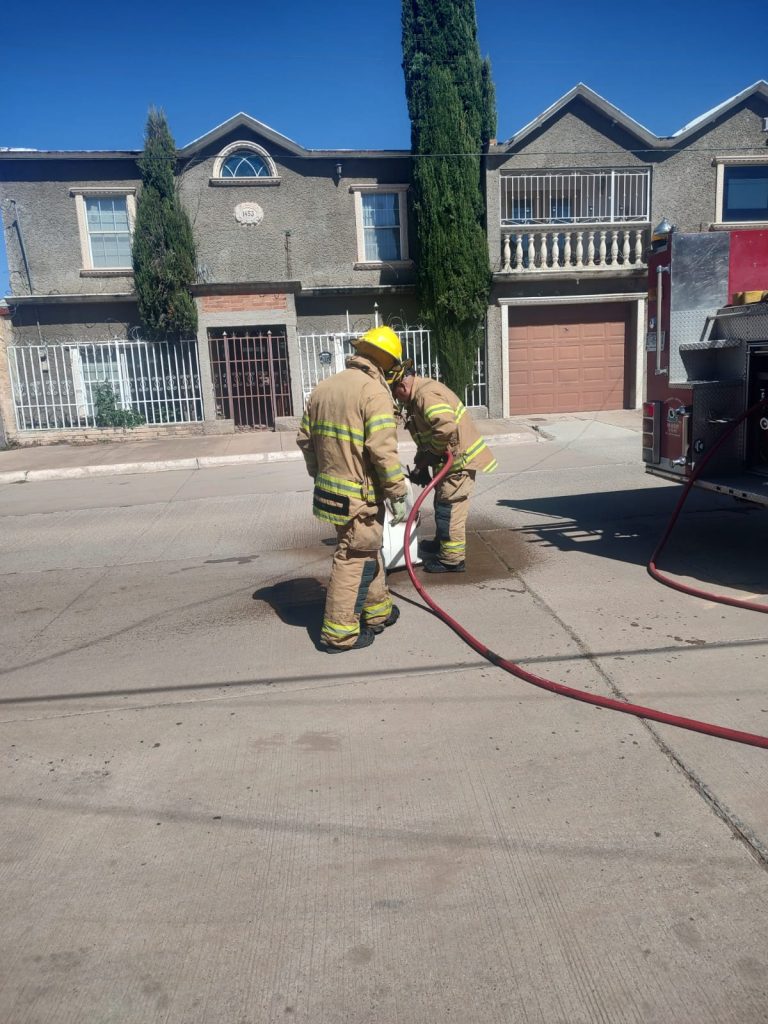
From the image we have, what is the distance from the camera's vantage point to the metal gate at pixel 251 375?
55.9 ft

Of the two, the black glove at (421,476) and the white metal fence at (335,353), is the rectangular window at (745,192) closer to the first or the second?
the white metal fence at (335,353)

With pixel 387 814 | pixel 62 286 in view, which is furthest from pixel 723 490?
pixel 62 286

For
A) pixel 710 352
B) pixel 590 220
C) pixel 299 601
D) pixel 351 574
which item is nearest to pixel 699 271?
pixel 710 352

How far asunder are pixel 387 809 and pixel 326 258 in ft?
53.2

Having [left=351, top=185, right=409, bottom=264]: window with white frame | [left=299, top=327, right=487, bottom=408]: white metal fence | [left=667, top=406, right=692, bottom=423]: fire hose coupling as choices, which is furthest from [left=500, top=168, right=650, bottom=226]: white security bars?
[left=667, top=406, right=692, bottom=423]: fire hose coupling

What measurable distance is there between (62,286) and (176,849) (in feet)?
55.6

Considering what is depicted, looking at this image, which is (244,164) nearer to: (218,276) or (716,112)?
(218,276)

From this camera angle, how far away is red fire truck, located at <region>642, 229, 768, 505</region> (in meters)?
5.89

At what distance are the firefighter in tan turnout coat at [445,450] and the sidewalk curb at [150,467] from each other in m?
7.73

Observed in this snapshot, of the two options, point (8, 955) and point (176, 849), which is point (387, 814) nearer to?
point (176, 849)

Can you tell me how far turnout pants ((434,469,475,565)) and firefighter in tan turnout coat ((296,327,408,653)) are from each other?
4.55ft

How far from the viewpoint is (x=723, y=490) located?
226 inches

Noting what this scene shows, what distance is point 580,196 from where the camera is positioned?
17859 mm

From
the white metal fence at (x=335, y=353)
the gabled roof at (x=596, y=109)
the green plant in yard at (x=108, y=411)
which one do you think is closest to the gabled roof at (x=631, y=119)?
the gabled roof at (x=596, y=109)
